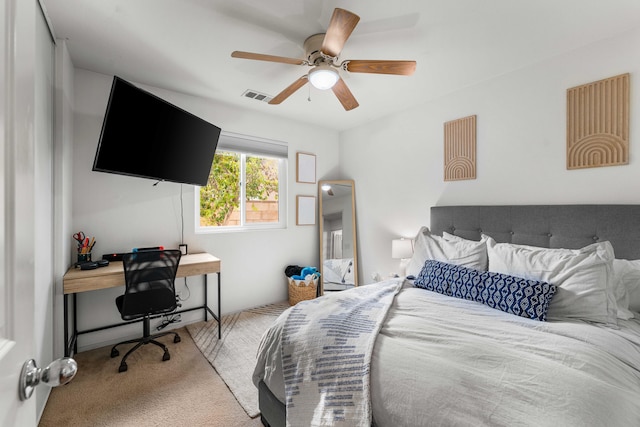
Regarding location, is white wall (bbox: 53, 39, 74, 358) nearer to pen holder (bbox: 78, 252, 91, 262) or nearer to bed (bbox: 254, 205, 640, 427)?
pen holder (bbox: 78, 252, 91, 262)

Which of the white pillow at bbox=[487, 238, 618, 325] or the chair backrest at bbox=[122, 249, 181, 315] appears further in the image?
the chair backrest at bbox=[122, 249, 181, 315]

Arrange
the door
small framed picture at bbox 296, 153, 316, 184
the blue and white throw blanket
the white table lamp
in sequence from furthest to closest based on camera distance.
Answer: small framed picture at bbox 296, 153, 316, 184 < the white table lamp < the blue and white throw blanket < the door

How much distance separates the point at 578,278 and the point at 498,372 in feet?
3.38

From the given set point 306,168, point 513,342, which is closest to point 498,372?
point 513,342

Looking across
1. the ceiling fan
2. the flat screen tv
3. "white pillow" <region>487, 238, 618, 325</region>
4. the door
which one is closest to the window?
the flat screen tv

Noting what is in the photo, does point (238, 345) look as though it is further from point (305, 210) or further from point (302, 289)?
point (305, 210)

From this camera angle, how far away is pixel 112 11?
1.80 metres

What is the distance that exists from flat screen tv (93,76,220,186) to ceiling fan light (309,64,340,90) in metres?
1.23

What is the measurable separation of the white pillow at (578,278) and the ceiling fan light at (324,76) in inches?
73.2

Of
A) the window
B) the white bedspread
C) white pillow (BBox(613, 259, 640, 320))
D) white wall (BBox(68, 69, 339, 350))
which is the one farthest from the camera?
the window

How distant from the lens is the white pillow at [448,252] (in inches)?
86.9

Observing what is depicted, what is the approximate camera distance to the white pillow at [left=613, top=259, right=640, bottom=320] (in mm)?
1670

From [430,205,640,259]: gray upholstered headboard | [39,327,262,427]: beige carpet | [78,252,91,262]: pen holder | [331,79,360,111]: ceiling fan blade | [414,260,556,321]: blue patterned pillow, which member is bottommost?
[39,327,262,427]: beige carpet

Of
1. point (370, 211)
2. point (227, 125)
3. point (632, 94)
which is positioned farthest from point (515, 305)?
point (227, 125)
